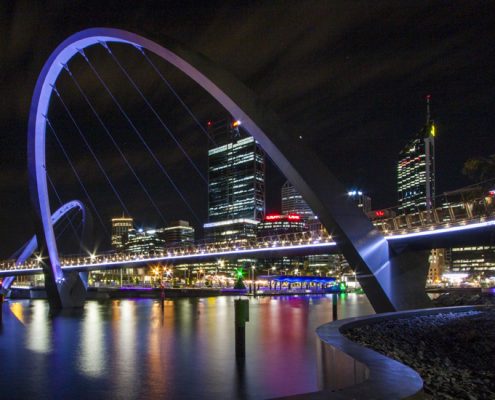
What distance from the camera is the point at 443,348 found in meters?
14.4

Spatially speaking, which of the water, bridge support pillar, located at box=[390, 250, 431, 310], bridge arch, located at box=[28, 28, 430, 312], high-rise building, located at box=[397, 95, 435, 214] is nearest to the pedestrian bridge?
bridge support pillar, located at box=[390, 250, 431, 310]

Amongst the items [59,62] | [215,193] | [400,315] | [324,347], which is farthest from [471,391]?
[215,193]

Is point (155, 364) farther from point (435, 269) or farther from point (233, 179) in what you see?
point (435, 269)

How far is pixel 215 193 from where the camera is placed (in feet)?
381

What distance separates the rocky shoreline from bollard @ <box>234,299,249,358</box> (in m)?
2.49

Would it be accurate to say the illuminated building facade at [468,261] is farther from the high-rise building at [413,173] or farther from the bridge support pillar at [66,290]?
the bridge support pillar at [66,290]

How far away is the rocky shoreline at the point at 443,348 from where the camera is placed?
9.05 m

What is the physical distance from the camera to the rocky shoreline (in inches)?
356

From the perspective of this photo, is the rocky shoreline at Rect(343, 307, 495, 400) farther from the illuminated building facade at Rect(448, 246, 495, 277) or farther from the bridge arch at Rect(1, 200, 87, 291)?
the illuminated building facade at Rect(448, 246, 495, 277)

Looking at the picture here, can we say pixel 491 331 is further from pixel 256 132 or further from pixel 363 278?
pixel 256 132

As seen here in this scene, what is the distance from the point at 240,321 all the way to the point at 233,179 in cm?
9873

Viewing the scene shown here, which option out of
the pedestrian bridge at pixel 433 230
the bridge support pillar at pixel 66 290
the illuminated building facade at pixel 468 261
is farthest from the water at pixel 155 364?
the illuminated building facade at pixel 468 261

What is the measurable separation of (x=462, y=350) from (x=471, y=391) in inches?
237

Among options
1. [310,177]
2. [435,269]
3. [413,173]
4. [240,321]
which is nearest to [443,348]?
[240,321]
